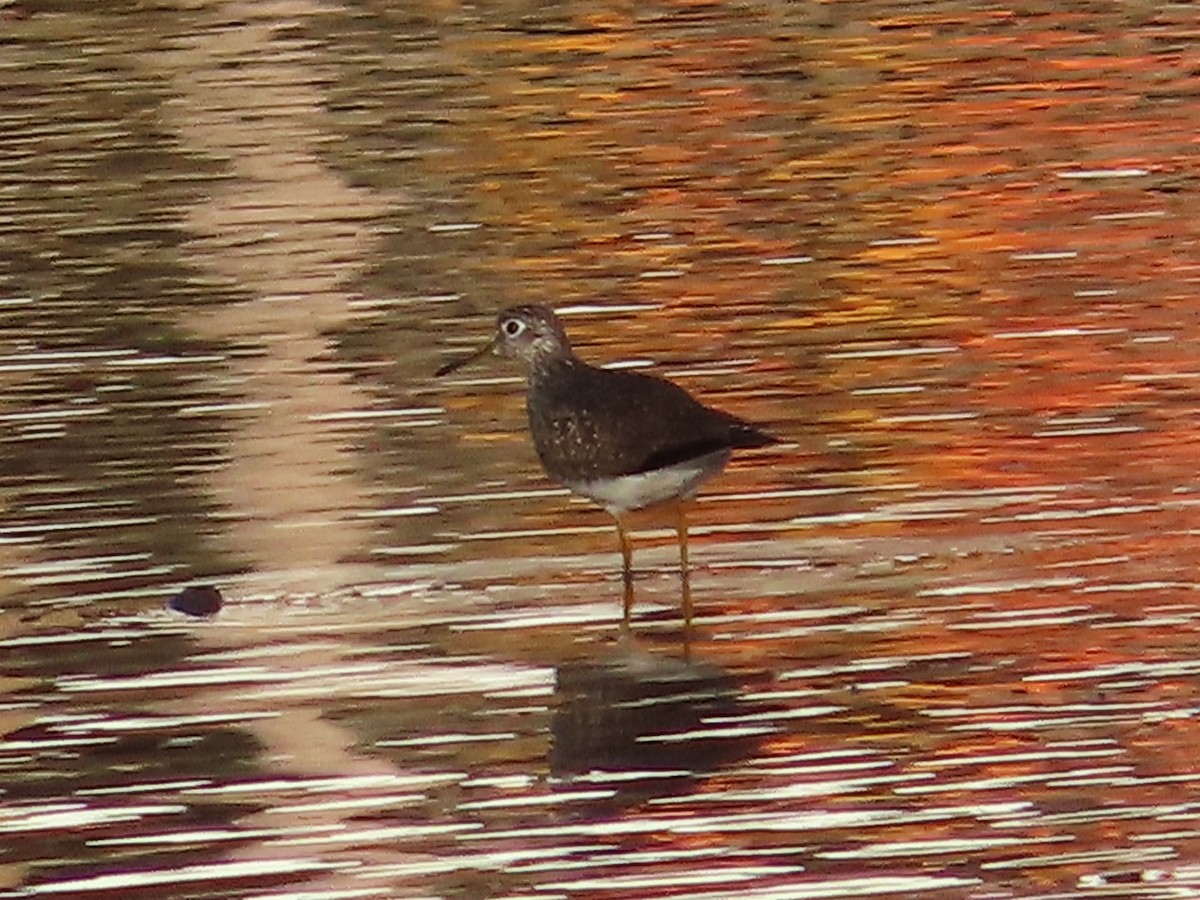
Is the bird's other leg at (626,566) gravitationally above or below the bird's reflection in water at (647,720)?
below

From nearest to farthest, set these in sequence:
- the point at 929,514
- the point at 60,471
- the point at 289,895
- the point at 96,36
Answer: the point at 289,895 → the point at 929,514 → the point at 60,471 → the point at 96,36

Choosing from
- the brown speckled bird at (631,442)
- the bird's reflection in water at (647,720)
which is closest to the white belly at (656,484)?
the brown speckled bird at (631,442)

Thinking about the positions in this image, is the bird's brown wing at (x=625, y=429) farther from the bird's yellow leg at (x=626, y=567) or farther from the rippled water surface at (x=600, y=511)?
the rippled water surface at (x=600, y=511)

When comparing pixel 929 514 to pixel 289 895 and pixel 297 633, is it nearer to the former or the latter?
pixel 297 633

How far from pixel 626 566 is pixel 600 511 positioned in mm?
1091

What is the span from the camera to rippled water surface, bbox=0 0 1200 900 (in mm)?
8586

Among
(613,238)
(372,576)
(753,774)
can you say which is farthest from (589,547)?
(613,238)

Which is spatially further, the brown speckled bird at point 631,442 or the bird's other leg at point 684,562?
the brown speckled bird at point 631,442

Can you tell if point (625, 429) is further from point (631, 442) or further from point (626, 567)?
point (626, 567)

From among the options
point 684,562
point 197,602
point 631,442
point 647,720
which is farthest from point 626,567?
point 647,720

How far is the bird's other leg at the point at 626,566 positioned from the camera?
10703mm

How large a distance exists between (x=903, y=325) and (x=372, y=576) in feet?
13.1

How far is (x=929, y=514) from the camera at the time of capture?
37.5 feet

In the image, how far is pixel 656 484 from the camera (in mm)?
11000
